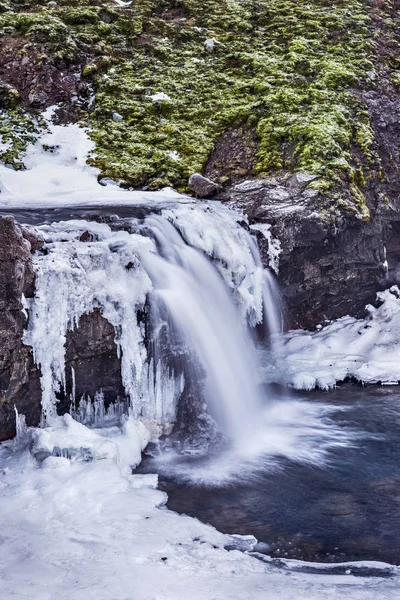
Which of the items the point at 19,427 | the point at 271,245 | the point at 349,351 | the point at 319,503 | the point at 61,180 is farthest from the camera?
the point at 61,180

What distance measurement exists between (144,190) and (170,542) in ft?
21.2

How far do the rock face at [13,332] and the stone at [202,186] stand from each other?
4127 millimetres

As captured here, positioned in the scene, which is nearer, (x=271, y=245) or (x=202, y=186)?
(x=271, y=245)

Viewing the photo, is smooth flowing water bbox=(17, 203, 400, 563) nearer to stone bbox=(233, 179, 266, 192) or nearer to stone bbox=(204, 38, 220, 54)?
stone bbox=(233, 179, 266, 192)

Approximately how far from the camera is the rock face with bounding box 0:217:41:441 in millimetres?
5367

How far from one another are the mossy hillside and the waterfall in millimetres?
2488

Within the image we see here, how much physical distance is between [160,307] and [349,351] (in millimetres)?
3544

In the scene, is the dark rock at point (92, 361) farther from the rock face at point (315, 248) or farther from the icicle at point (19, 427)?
the rock face at point (315, 248)

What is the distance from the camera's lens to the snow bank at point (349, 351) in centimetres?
792

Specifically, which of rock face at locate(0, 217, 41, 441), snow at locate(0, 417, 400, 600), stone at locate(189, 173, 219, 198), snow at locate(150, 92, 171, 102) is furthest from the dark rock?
snow at locate(150, 92, 171, 102)

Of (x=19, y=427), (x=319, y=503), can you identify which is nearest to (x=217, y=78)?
(x=19, y=427)

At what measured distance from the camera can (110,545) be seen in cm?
407

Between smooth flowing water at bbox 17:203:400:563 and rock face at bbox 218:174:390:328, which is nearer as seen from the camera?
smooth flowing water at bbox 17:203:400:563

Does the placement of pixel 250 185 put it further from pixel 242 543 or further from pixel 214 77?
pixel 242 543
